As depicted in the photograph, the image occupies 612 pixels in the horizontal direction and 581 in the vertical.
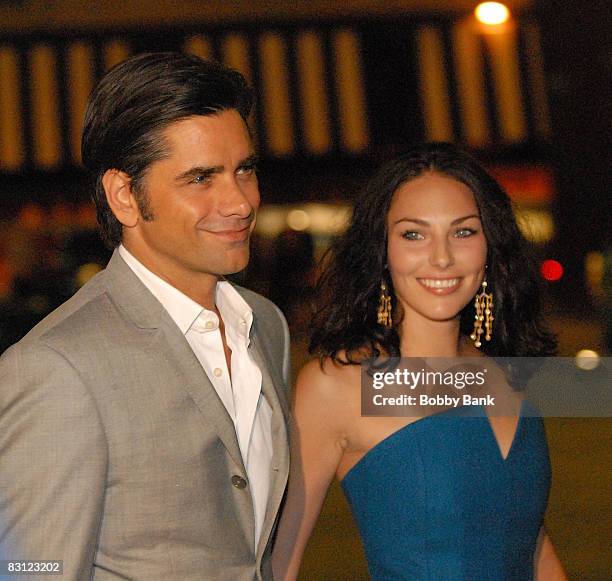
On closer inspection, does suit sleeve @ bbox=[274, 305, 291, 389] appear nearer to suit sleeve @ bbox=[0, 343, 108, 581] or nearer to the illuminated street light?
suit sleeve @ bbox=[0, 343, 108, 581]

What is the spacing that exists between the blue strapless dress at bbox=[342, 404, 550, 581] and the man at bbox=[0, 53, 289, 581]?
453 mm

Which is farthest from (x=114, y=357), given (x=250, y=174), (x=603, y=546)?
(x=603, y=546)

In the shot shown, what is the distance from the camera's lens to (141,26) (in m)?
18.3

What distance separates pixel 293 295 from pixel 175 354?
37.8ft

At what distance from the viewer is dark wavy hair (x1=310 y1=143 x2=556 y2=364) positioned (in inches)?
90.4

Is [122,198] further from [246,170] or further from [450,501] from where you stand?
[450,501]

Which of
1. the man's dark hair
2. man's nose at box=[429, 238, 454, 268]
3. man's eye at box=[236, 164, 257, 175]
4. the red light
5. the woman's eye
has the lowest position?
man's nose at box=[429, 238, 454, 268]

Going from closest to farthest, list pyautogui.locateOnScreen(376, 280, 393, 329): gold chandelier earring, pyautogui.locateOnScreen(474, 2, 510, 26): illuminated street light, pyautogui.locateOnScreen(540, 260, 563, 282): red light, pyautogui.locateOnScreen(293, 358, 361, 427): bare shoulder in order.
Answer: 1. pyautogui.locateOnScreen(293, 358, 361, 427): bare shoulder
2. pyautogui.locateOnScreen(376, 280, 393, 329): gold chandelier earring
3. pyautogui.locateOnScreen(540, 260, 563, 282): red light
4. pyautogui.locateOnScreen(474, 2, 510, 26): illuminated street light

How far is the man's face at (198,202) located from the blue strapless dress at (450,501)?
732 millimetres

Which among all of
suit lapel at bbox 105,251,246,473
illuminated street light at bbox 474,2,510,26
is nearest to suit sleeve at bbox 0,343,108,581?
suit lapel at bbox 105,251,246,473

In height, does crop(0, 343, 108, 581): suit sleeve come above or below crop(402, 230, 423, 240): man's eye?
below

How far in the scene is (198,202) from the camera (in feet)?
5.55

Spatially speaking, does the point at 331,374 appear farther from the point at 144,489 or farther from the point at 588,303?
the point at 588,303

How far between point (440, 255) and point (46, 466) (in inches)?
41.1
